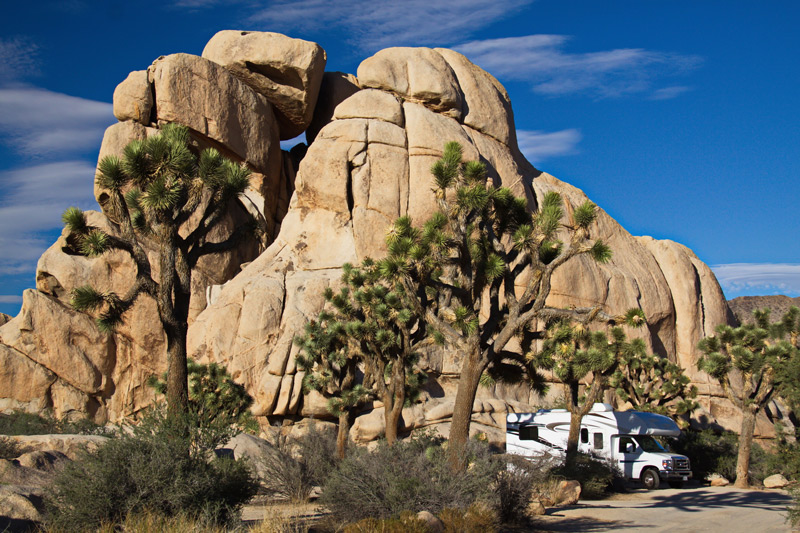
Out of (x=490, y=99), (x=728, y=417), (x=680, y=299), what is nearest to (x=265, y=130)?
(x=490, y=99)

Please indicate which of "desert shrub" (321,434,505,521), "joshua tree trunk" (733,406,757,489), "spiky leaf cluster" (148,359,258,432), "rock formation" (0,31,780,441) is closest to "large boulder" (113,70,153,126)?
"rock formation" (0,31,780,441)

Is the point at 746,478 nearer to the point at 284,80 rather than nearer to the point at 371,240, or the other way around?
the point at 371,240

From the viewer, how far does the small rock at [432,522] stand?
842 centimetres

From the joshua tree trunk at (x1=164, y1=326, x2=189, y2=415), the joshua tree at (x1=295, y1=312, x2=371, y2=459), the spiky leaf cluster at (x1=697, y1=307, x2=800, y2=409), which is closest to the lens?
the joshua tree trunk at (x1=164, y1=326, x2=189, y2=415)

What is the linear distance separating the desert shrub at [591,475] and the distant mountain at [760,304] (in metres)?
45.2

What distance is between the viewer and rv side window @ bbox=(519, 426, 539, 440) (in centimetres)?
2394

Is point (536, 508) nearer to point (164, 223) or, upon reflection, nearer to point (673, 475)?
point (164, 223)

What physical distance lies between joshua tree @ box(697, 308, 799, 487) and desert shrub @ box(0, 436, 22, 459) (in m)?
18.4

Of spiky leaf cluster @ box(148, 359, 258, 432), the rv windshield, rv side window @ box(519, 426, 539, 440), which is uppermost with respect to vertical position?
spiky leaf cluster @ box(148, 359, 258, 432)

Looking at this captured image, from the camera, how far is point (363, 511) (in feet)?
32.9

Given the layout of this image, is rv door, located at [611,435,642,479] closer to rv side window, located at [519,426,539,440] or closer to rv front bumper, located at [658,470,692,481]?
rv front bumper, located at [658,470,692,481]

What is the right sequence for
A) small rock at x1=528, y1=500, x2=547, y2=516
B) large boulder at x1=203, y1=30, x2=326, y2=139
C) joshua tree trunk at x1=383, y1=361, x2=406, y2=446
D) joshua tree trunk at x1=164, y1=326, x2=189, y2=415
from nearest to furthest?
joshua tree trunk at x1=164, y1=326, x2=189, y2=415
small rock at x1=528, y1=500, x2=547, y2=516
joshua tree trunk at x1=383, y1=361, x2=406, y2=446
large boulder at x1=203, y1=30, x2=326, y2=139

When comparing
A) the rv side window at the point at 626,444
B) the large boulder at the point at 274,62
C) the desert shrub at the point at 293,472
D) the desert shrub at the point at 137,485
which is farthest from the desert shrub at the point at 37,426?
the large boulder at the point at 274,62

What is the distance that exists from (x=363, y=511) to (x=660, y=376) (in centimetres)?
2278
